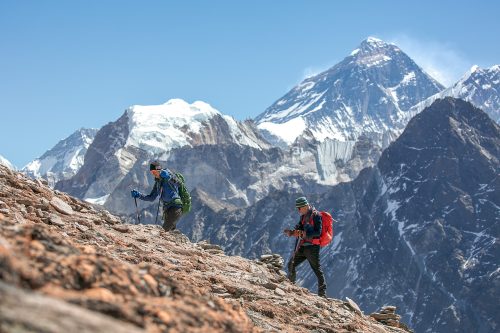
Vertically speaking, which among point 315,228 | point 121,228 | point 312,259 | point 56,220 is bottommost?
point 56,220

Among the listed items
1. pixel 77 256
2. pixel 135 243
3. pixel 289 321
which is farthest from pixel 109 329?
pixel 135 243

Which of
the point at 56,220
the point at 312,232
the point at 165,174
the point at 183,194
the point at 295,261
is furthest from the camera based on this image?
the point at 183,194

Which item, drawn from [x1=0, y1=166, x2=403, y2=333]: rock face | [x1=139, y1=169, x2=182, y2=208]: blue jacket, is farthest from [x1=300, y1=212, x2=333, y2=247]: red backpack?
[x1=139, y1=169, x2=182, y2=208]: blue jacket

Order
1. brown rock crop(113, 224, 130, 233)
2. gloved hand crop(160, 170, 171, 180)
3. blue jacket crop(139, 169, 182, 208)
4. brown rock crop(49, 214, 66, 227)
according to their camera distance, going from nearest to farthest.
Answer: brown rock crop(49, 214, 66, 227) < brown rock crop(113, 224, 130, 233) < gloved hand crop(160, 170, 171, 180) < blue jacket crop(139, 169, 182, 208)

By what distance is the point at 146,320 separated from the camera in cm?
573

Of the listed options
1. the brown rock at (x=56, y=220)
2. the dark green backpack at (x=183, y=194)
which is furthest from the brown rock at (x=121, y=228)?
the dark green backpack at (x=183, y=194)

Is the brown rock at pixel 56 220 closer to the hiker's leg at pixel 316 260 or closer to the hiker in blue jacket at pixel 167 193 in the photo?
the hiker in blue jacket at pixel 167 193

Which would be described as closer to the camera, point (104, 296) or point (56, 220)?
point (104, 296)

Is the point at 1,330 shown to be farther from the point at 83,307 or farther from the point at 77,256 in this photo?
the point at 77,256

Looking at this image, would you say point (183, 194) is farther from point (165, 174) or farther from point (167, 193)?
point (165, 174)

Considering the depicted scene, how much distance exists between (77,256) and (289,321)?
721cm

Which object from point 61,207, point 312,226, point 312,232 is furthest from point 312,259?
point 61,207

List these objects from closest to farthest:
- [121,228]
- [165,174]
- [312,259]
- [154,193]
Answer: [121,228], [312,259], [165,174], [154,193]

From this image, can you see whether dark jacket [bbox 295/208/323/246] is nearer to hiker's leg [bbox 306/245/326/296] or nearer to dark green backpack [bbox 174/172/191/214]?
hiker's leg [bbox 306/245/326/296]
